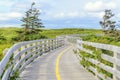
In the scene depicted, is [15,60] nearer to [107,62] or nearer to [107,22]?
[107,62]

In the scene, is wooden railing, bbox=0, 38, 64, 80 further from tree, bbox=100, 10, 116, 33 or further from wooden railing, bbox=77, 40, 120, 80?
tree, bbox=100, 10, 116, 33

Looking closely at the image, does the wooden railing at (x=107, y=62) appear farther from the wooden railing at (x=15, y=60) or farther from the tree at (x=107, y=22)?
the tree at (x=107, y=22)

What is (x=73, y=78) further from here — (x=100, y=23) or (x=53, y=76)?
(x=100, y=23)

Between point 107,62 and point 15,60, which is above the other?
point 107,62

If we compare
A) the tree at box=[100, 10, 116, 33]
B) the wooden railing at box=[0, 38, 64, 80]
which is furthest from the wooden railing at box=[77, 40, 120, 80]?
the tree at box=[100, 10, 116, 33]

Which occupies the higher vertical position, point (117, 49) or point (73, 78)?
point (117, 49)

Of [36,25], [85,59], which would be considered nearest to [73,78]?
[85,59]

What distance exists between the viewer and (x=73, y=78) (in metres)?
16.9

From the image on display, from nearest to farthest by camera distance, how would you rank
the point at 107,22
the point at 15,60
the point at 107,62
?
1. the point at 107,62
2. the point at 15,60
3. the point at 107,22

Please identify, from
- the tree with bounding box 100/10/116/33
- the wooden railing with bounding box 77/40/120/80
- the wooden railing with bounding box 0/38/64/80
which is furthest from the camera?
the tree with bounding box 100/10/116/33

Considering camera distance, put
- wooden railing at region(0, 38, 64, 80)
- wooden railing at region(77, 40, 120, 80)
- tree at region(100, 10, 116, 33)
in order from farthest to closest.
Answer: tree at region(100, 10, 116, 33) < wooden railing at region(77, 40, 120, 80) < wooden railing at region(0, 38, 64, 80)

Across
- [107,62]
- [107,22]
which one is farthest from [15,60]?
[107,22]

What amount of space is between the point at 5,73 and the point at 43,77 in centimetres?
519

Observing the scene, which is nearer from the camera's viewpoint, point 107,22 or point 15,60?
point 15,60
